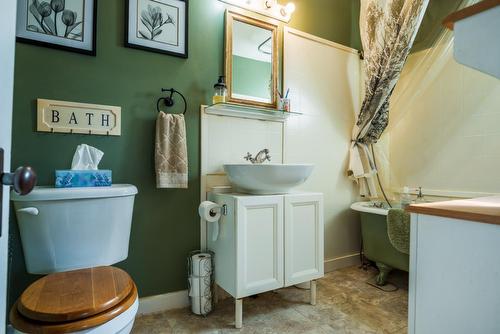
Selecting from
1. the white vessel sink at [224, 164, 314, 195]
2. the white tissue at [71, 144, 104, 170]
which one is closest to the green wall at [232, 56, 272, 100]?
the white vessel sink at [224, 164, 314, 195]

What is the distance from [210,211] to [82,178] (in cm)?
68

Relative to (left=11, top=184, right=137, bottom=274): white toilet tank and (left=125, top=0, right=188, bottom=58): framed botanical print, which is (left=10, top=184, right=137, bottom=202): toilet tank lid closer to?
(left=11, top=184, right=137, bottom=274): white toilet tank

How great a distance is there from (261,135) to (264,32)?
0.77 metres

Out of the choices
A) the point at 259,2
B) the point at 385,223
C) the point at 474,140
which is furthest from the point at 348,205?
the point at 259,2

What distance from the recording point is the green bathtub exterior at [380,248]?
1.95m

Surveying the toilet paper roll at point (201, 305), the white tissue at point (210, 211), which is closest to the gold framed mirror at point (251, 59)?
the white tissue at point (210, 211)

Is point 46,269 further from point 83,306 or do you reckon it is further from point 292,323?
point 292,323

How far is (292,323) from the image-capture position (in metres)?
1.58

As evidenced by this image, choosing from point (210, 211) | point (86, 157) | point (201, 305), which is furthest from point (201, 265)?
point (86, 157)

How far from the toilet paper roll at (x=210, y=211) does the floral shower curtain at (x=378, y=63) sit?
1.38m

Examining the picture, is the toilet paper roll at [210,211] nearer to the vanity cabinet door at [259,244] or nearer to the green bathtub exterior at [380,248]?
the vanity cabinet door at [259,244]

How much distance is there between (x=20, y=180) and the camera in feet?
1.59

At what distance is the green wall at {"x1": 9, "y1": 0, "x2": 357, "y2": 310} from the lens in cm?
138

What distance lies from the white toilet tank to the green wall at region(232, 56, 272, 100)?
3.59ft
